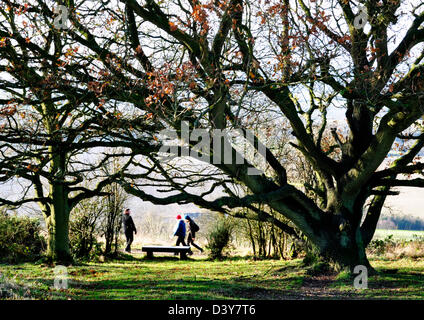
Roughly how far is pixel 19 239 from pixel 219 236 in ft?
23.1

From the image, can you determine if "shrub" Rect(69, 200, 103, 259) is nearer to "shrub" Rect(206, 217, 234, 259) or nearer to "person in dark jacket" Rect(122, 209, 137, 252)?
"person in dark jacket" Rect(122, 209, 137, 252)

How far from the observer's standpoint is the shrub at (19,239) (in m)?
14.1

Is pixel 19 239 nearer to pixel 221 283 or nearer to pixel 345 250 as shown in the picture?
pixel 221 283

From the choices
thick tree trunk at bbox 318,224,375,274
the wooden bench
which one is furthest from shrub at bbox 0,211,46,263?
thick tree trunk at bbox 318,224,375,274

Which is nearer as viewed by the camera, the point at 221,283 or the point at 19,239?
the point at 221,283

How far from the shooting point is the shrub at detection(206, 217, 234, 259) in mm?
15891

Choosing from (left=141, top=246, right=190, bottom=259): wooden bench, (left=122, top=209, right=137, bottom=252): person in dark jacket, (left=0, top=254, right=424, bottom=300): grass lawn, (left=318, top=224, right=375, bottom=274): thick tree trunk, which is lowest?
(left=0, top=254, right=424, bottom=300): grass lawn

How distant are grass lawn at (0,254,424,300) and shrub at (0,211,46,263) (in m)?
2.01

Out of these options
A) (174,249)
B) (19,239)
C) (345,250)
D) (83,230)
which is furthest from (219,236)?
(19,239)

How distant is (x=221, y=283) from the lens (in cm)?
939

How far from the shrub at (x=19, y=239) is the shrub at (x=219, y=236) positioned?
5.93 m

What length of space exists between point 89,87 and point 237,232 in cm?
977

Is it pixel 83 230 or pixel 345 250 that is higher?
pixel 83 230

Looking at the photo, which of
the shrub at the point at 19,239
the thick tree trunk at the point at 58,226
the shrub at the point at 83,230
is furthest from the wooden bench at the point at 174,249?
the shrub at the point at 19,239
